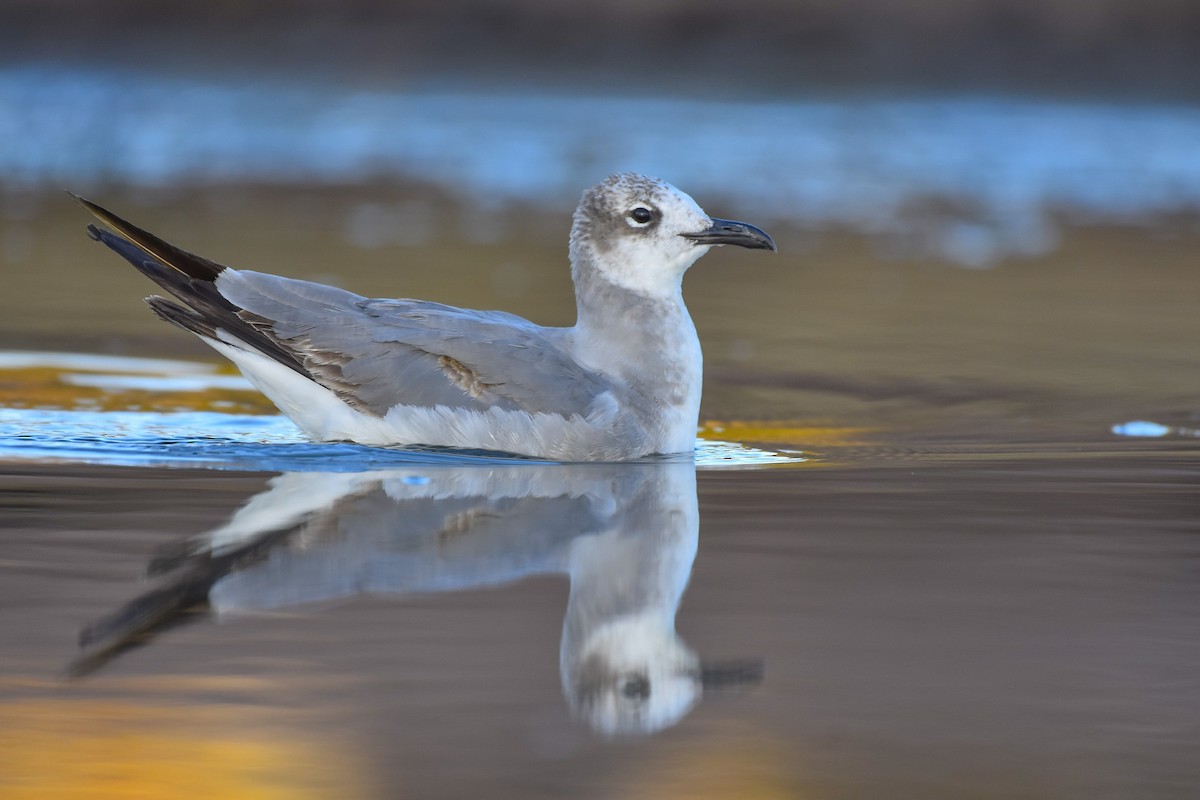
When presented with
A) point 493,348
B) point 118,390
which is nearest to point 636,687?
point 493,348

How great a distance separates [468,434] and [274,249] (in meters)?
6.29

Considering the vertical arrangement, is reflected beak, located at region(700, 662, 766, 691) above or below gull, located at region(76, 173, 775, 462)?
below

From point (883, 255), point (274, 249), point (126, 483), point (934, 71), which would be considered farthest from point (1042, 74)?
point (126, 483)

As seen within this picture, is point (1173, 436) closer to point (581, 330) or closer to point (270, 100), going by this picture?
point (581, 330)

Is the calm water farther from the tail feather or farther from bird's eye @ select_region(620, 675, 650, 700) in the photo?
the tail feather

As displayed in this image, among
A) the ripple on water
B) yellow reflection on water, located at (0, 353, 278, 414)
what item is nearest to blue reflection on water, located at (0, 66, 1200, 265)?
yellow reflection on water, located at (0, 353, 278, 414)

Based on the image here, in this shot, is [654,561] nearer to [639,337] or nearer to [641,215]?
[639,337]

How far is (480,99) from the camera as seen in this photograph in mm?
23781

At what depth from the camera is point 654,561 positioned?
16.9 feet

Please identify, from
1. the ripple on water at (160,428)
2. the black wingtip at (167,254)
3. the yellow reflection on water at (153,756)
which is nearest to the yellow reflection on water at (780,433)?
the ripple on water at (160,428)

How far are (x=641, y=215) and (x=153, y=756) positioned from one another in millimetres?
3703

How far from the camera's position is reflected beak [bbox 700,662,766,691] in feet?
13.5

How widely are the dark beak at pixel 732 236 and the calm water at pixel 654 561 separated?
734 mm

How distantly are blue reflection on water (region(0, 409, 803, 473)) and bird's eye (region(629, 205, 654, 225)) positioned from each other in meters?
0.82
